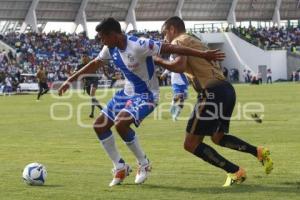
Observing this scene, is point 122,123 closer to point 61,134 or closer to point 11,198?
point 11,198

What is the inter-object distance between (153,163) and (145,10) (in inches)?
3273

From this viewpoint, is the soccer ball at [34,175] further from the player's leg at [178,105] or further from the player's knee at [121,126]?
the player's leg at [178,105]

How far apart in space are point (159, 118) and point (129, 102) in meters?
15.3

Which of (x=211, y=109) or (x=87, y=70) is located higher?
(x=87, y=70)

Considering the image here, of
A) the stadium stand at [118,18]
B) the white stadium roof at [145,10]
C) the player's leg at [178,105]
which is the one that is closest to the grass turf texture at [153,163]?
the player's leg at [178,105]

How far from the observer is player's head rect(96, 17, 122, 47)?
1023 centimetres

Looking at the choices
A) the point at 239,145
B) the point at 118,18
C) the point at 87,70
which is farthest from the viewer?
the point at 118,18

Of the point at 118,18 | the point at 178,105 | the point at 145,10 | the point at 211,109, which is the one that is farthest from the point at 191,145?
the point at 145,10

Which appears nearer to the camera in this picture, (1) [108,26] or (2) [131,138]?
(1) [108,26]

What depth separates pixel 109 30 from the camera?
1026 cm

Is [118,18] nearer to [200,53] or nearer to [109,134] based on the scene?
[109,134]

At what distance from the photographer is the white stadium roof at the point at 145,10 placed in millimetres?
83062

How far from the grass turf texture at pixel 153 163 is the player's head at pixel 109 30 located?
2032mm

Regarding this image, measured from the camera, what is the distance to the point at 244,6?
105 metres
